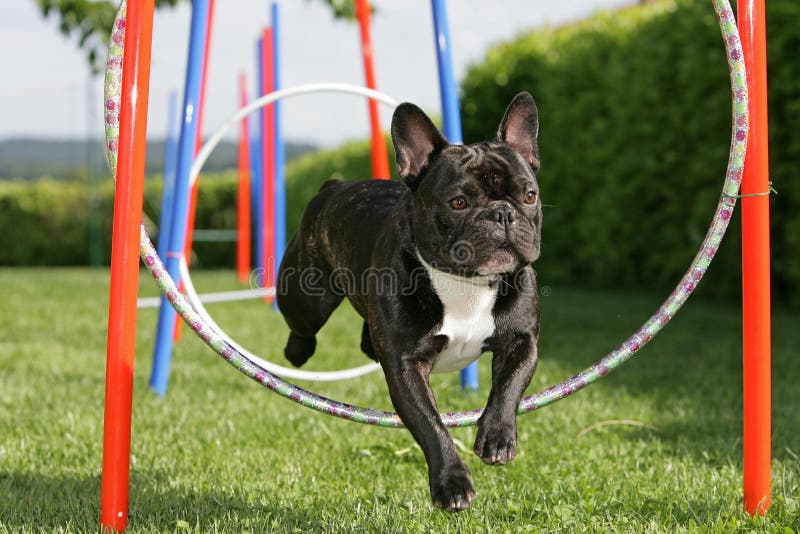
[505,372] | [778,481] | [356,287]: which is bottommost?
[778,481]

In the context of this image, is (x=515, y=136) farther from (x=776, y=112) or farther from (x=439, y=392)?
(x=776, y=112)

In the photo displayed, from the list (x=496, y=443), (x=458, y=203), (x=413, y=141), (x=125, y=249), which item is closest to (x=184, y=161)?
(x=125, y=249)

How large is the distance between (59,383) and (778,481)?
14.2 feet

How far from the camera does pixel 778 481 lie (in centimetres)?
349

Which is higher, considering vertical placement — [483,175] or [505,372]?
[483,175]

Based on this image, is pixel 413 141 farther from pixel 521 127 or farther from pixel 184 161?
pixel 184 161

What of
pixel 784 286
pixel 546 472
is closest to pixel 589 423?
pixel 546 472

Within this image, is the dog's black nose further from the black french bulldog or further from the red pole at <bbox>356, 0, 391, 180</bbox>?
the red pole at <bbox>356, 0, 391, 180</bbox>

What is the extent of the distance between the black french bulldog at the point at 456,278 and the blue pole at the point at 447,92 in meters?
2.29

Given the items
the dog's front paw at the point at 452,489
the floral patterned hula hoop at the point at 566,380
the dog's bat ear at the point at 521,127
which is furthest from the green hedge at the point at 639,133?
the dog's front paw at the point at 452,489

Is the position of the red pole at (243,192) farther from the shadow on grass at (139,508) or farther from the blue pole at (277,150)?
the shadow on grass at (139,508)

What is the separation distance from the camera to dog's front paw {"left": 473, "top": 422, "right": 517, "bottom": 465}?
2.43 metres

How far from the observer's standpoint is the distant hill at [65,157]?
1978 centimetres

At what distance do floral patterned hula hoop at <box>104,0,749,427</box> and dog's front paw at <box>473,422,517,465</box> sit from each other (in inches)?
8.6
